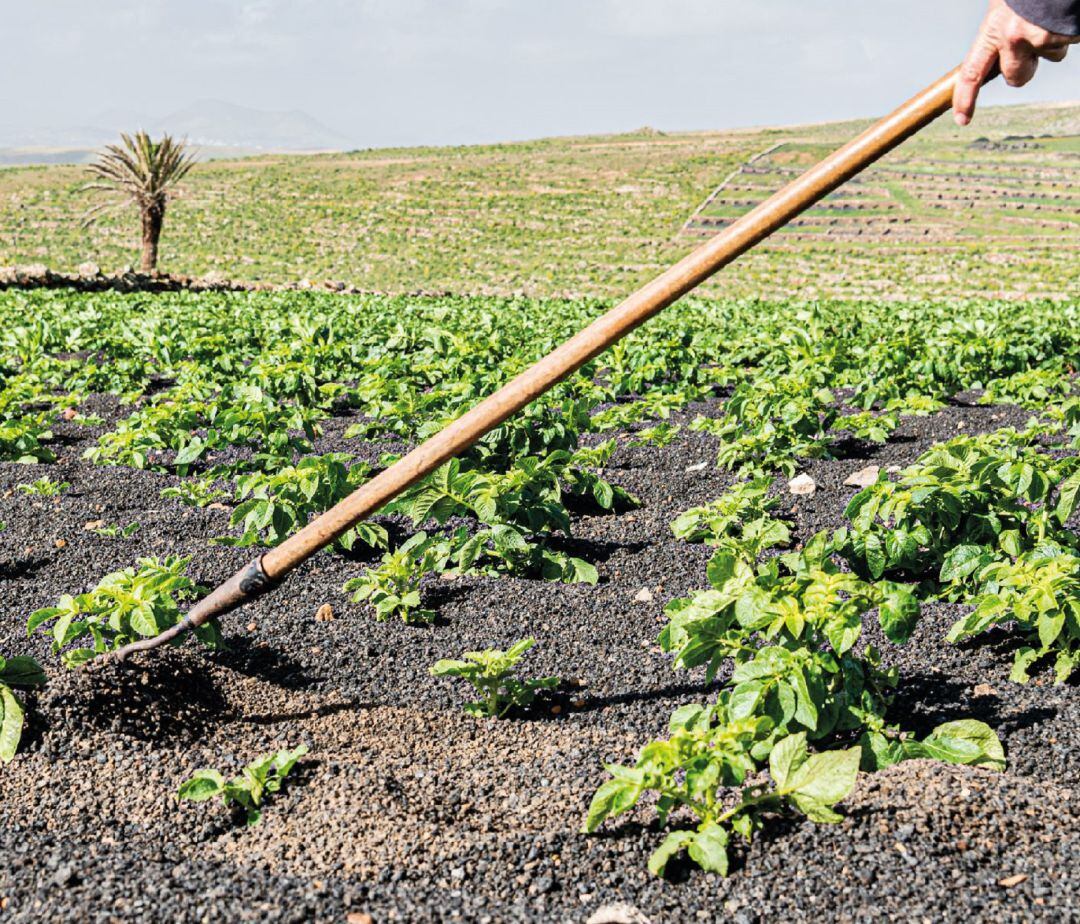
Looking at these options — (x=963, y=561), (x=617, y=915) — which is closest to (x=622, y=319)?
(x=617, y=915)

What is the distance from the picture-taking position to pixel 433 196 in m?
58.6

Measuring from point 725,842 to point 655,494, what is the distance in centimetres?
360

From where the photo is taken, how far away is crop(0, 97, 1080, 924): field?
7.17 ft

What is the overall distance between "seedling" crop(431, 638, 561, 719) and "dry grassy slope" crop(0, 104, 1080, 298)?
32.9 m

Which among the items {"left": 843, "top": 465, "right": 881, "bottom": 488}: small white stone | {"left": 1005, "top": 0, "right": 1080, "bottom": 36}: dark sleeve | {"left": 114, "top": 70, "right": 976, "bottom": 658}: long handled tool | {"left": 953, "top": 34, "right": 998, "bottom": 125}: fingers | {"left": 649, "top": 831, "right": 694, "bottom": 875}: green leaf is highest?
{"left": 1005, "top": 0, "right": 1080, "bottom": 36}: dark sleeve

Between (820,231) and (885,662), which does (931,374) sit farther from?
(820,231)

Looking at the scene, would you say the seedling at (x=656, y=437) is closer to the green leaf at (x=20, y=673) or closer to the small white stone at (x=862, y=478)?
the small white stone at (x=862, y=478)

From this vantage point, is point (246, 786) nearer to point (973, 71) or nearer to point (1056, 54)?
point (973, 71)

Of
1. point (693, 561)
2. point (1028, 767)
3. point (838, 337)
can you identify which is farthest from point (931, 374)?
point (1028, 767)

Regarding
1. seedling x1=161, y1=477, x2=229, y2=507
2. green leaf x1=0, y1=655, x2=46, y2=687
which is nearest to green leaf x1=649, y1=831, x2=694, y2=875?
green leaf x1=0, y1=655, x2=46, y2=687

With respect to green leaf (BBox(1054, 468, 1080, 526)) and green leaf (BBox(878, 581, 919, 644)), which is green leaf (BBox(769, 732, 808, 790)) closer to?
green leaf (BBox(878, 581, 919, 644))

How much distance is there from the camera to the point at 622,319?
7.84ft

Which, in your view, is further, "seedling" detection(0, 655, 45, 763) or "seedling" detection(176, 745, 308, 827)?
"seedling" detection(0, 655, 45, 763)

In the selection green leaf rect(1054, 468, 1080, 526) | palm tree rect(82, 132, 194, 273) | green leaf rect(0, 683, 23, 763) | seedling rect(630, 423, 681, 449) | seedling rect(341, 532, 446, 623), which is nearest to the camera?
green leaf rect(0, 683, 23, 763)
